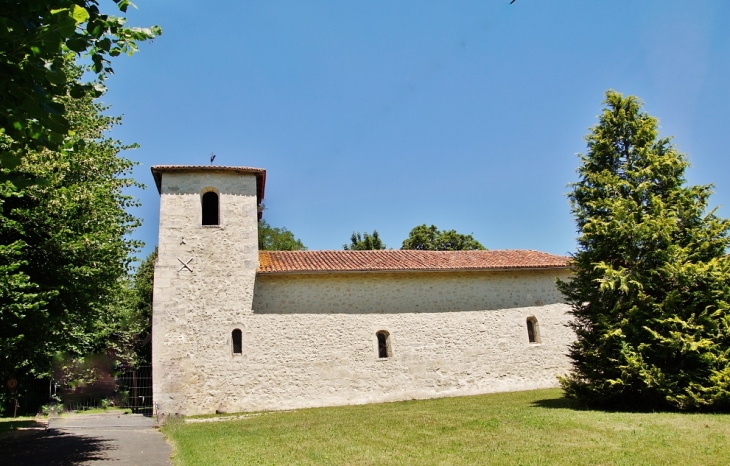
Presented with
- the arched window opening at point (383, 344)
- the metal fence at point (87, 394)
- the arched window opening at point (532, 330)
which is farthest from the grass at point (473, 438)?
the metal fence at point (87, 394)

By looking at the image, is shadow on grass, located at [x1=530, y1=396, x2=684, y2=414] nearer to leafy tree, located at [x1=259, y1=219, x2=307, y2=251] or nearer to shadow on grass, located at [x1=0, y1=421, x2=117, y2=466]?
shadow on grass, located at [x1=0, y1=421, x2=117, y2=466]

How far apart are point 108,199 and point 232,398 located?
7.97 meters

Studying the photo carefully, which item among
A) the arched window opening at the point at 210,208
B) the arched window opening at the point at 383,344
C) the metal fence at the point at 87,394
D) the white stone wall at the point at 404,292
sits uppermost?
the arched window opening at the point at 210,208

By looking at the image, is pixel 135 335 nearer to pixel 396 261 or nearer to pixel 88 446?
pixel 396 261

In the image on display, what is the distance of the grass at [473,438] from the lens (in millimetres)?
7684

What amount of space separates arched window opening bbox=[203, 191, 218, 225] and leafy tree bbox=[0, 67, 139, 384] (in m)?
6.28

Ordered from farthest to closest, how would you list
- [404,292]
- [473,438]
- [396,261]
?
[396,261] → [404,292] → [473,438]

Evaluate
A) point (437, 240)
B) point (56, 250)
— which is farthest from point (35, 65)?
point (437, 240)

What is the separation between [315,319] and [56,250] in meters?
9.07

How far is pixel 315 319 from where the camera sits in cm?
1738

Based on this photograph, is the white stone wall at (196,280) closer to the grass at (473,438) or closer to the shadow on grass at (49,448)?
the grass at (473,438)

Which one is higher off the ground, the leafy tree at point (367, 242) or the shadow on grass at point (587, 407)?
the leafy tree at point (367, 242)

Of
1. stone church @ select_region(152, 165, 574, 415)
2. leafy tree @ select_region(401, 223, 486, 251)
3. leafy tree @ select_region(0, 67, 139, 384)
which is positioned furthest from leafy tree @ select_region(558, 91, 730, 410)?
leafy tree @ select_region(401, 223, 486, 251)

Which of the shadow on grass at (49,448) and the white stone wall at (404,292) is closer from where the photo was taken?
the shadow on grass at (49,448)
